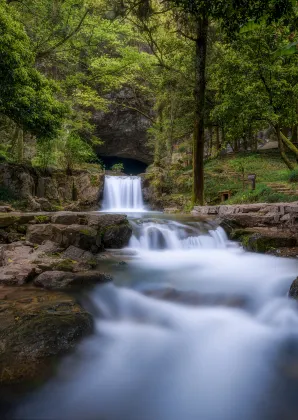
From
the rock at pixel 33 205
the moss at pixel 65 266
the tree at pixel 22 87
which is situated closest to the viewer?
the moss at pixel 65 266

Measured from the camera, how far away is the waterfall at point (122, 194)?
2267 cm

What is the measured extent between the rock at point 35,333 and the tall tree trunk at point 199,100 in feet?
35.9

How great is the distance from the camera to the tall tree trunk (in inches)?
517

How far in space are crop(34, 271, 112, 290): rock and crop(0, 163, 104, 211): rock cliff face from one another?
9811mm

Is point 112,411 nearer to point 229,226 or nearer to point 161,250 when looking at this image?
point 161,250

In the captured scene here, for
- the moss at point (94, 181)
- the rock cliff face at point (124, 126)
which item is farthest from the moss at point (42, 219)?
the rock cliff face at point (124, 126)

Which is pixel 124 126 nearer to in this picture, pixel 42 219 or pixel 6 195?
pixel 6 195

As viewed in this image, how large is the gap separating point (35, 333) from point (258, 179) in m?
17.8

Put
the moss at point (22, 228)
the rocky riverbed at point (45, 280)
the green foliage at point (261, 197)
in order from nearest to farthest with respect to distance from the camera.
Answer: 1. the rocky riverbed at point (45, 280)
2. the moss at point (22, 228)
3. the green foliage at point (261, 197)

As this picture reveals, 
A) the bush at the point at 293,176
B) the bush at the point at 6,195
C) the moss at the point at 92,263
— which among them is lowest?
the moss at the point at 92,263

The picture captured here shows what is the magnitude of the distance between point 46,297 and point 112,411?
223 centimetres

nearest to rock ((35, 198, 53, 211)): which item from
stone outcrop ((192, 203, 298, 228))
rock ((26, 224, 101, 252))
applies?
rock ((26, 224, 101, 252))

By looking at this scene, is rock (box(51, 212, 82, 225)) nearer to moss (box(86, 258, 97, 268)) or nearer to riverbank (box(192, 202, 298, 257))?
moss (box(86, 258, 97, 268))

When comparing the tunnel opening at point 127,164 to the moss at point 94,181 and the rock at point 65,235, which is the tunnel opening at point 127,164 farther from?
the rock at point 65,235
